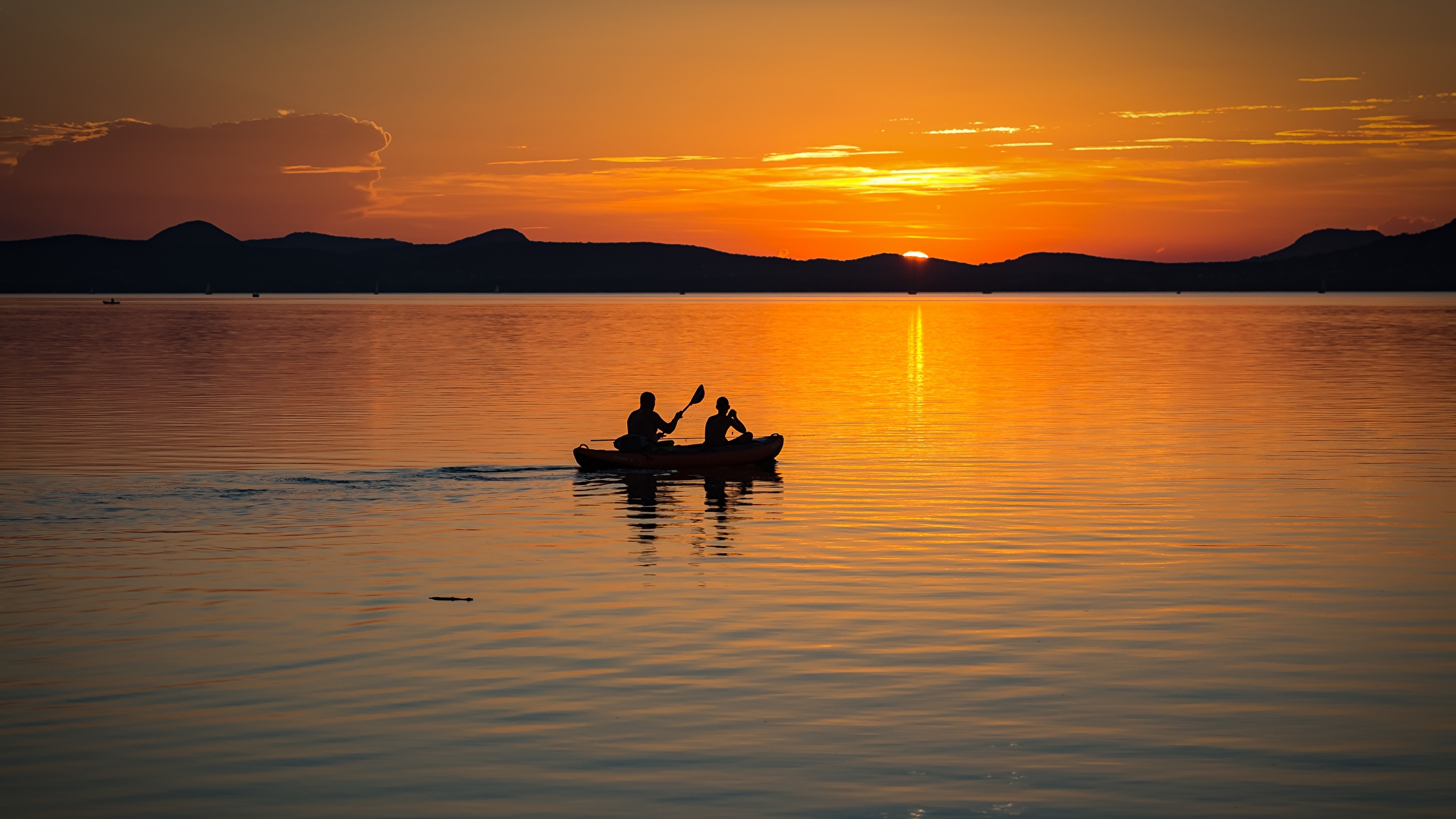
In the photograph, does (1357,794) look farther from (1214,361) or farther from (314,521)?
(1214,361)

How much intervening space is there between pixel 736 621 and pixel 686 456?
16.1m

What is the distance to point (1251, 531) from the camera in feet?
77.0

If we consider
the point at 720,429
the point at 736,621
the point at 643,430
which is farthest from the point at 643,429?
the point at 736,621

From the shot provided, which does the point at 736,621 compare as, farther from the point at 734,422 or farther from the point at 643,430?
the point at 734,422

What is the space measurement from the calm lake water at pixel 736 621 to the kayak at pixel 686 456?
0.53m

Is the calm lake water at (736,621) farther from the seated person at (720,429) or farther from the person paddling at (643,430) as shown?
the person paddling at (643,430)

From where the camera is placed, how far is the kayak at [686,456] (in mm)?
32281

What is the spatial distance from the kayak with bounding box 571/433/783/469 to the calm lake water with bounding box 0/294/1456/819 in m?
0.53

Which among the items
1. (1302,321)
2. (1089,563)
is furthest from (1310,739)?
(1302,321)

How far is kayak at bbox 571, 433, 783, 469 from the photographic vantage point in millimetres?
32281

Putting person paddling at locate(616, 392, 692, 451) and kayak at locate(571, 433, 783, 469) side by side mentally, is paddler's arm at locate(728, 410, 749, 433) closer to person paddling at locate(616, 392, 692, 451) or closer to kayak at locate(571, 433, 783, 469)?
kayak at locate(571, 433, 783, 469)

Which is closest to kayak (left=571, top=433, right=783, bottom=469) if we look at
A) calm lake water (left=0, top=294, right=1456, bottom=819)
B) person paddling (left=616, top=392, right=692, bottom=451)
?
person paddling (left=616, top=392, right=692, bottom=451)

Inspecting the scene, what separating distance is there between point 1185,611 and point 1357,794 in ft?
21.1

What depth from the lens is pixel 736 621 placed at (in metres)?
16.9
